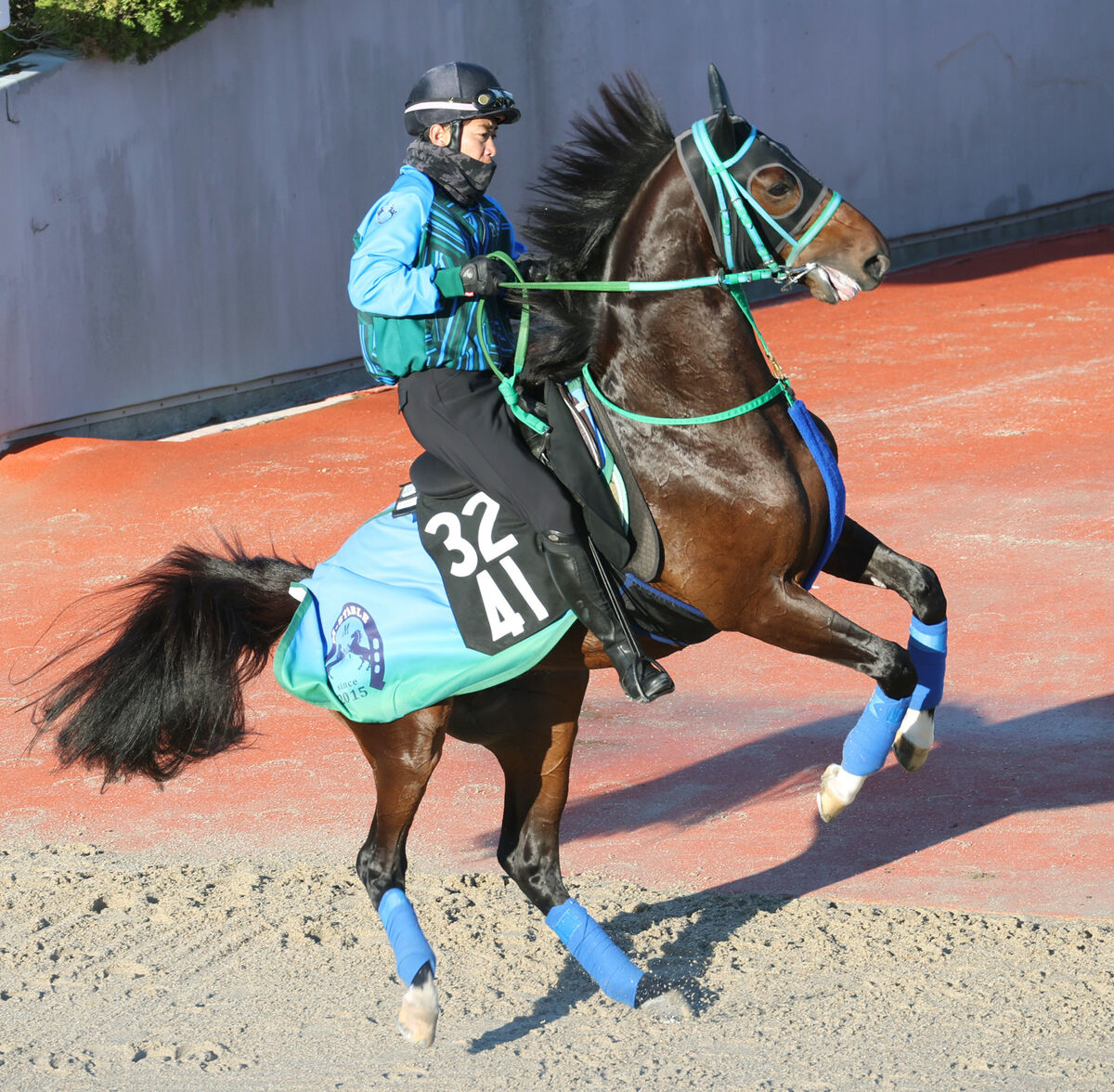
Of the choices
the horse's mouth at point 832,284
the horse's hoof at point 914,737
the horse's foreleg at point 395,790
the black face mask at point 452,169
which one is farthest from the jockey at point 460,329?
the horse's hoof at point 914,737

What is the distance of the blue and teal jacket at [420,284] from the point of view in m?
3.75

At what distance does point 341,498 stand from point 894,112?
978cm

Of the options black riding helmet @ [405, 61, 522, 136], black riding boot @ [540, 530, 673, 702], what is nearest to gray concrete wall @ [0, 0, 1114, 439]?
black riding helmet @ [405, 61, 522, 136]

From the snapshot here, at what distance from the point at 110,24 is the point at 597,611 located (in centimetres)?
986

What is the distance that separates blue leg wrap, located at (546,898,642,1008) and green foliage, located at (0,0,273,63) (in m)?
9.99

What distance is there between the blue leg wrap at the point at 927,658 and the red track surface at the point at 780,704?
0.74 m

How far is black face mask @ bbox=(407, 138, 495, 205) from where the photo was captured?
3.96 m

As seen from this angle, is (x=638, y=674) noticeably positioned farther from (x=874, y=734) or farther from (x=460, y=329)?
(x=460, y=329)

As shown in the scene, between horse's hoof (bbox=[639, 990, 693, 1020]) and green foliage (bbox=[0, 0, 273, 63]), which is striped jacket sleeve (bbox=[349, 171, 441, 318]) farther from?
green foliage (bbox=[0, 0, 273, 63])

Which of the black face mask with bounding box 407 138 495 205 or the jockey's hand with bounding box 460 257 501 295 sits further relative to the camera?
the black face mask with bounding box 407 138 495 205

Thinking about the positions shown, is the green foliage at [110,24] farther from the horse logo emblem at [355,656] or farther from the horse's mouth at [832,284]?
the horse's mouth at [832,284]

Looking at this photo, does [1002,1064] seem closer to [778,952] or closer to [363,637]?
[778,952]

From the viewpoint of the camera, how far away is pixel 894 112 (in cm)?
1703

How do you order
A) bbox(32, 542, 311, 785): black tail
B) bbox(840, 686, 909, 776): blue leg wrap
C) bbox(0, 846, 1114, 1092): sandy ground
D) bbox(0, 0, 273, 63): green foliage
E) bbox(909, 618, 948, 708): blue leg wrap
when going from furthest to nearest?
bbox(0, 0, 273, 63): green foliage < bbox(32, 542, 311, 785): black tail < bbox(909, 618, 948, 708): blue leg wrap < bbox(840, 686, 909, 776): blue leg wrap < bbox(0, 846, 1114, 1092): sandy ground
